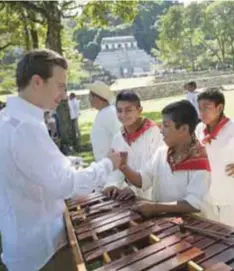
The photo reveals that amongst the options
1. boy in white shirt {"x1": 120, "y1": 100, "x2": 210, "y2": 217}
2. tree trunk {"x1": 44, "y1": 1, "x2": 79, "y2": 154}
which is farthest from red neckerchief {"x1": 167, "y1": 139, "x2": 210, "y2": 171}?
tree trunk {"x1": 44, "y1": 1, "x2": 79, "y2": 154}

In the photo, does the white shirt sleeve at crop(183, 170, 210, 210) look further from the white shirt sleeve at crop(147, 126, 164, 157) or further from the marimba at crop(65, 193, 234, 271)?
the white shirt sleeve at crop(147, 126, 164, 157)

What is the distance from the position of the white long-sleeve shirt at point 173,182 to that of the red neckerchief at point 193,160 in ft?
0.08

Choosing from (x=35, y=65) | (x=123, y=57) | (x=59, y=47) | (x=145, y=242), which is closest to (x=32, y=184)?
(x=35, y=65)

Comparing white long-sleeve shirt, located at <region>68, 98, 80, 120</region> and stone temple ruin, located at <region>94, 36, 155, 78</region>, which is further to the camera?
stone temple ruin, located at <region>94, 36, 155, 78</region>

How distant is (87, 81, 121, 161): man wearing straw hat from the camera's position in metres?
4.59

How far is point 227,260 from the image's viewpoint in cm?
187

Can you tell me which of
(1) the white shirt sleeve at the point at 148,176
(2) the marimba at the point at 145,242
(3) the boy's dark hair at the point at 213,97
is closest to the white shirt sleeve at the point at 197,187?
(2) the marimba at the point at 145,242

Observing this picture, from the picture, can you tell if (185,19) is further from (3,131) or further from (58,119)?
(3,131)

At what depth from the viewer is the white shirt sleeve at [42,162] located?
1.95 metres

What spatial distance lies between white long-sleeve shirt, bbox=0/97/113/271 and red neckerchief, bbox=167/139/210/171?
589 millimetres

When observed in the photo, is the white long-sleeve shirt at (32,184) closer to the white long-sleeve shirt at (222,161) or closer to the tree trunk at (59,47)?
the white long-sleeve shirt at (222,161)

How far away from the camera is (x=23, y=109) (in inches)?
80.8

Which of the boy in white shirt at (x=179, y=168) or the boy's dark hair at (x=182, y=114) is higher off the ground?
the boy's dark hair at (x=182, y=114)

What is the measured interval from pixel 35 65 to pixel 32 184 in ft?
1.85
